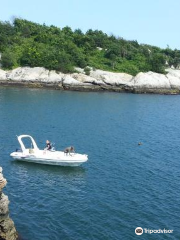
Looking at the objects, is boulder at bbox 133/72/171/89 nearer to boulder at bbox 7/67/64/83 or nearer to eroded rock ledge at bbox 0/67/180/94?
eroded rock ledge at bbox 0/67/180/94

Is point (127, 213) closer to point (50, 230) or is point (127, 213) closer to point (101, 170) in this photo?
point (50, 230)

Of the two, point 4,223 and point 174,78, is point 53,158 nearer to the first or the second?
point 4,223

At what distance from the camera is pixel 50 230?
3022 centimetres

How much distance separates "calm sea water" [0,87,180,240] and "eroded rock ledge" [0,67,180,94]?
120ft

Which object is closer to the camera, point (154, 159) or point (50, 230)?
point (50, 230)

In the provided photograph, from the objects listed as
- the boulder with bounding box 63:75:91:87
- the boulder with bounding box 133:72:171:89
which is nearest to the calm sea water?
the boulder with bounding box 63:75:91:87

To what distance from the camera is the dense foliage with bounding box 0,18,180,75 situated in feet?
426

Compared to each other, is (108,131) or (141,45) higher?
(141,45)

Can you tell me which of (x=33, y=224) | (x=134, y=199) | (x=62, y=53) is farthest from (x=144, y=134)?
(x=62, y=53)

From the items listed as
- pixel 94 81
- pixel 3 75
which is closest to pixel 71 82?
pixel 94 81

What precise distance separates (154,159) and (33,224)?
26.3 metres

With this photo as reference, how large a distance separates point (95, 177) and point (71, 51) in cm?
10350

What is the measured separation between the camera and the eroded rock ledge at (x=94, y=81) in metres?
123

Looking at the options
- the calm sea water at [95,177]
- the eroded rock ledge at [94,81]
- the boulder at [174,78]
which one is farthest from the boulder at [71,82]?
the calm sea water at [95,177]
